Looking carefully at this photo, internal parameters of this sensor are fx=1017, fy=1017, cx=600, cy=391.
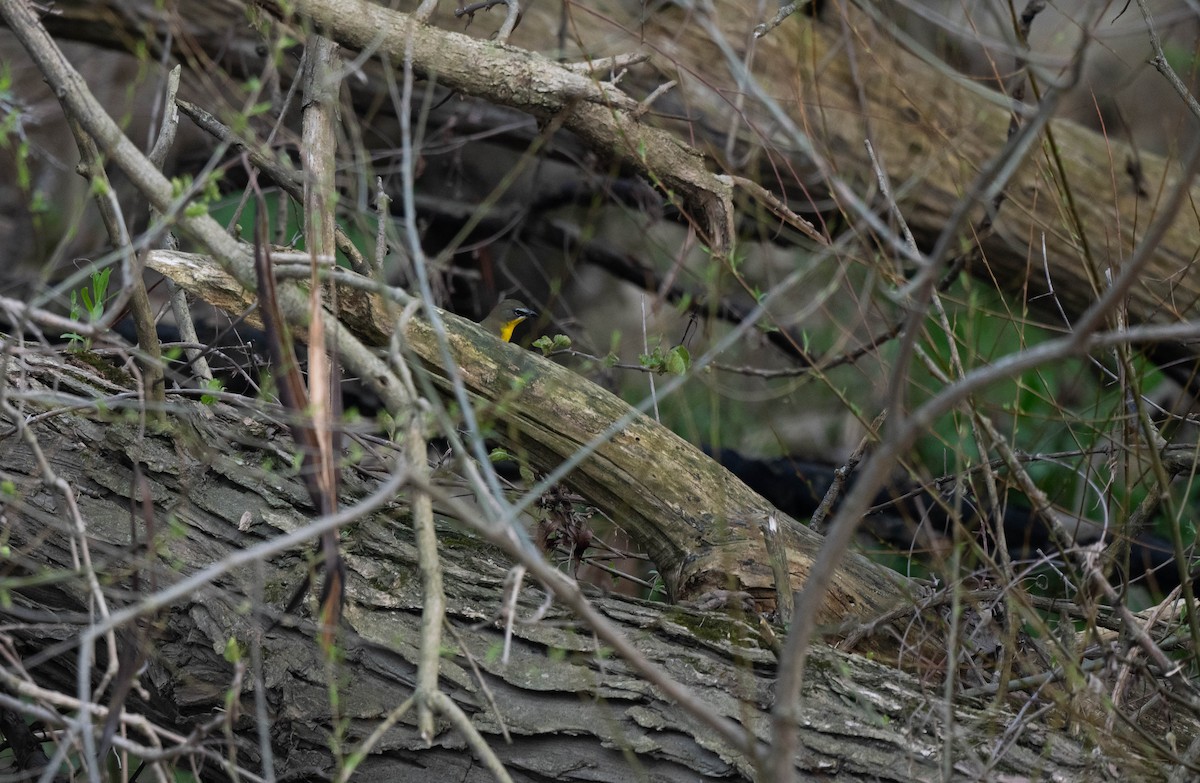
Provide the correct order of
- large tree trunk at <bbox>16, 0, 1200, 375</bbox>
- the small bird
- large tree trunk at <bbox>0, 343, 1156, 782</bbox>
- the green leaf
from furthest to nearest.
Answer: the small bird, large tree trunk at <bbox>16, 0, 1200, 375</bbox>, the green leaf, large tree trunk at <bbox>0, 343, 1156, 782</bbox>

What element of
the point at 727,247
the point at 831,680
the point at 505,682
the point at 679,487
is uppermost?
the point at 727,247

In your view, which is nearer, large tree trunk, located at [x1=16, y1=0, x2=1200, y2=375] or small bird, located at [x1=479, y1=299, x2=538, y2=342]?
large tree trunk, located at [x1=16, y1=0, x2=1200, y2=375]

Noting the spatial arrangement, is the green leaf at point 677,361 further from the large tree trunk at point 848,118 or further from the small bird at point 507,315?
the small bird at point 507,315

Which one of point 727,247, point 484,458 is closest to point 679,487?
point 727,247

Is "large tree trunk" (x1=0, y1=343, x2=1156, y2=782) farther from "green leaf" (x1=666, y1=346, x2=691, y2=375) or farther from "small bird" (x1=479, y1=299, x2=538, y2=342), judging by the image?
"small bird" (x1=479, y1=299, x2=538, y2=342)

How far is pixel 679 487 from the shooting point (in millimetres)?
3000

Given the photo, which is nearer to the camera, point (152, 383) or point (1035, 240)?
point (152, 383)

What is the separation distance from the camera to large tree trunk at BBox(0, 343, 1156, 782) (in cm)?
233

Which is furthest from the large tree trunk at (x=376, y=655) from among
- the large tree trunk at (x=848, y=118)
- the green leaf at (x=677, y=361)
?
the large tree trunk at (x=848, y=118)

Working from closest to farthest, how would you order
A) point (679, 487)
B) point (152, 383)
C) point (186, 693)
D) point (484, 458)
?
point (484, 458) → point (186, 693) → point (152, 383) → point (679, 487)

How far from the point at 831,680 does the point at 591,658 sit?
1.93 feet

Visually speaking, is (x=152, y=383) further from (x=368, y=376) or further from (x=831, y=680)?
(x=831, y=680)

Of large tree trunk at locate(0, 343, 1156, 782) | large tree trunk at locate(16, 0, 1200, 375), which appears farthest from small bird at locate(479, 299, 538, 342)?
large tree trunk at locate(0, 343, 1156, 782)

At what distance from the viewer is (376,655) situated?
2.49 m
